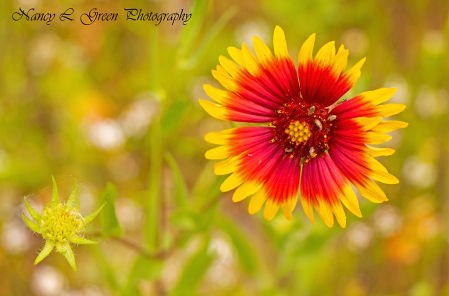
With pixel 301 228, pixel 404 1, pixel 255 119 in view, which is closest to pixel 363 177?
pixel 255 119

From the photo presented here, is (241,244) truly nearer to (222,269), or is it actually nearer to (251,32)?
(222,269)

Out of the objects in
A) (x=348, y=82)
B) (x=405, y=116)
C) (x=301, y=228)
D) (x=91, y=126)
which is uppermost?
(x=405, y=116)

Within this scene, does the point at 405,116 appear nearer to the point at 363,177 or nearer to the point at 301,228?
the point at 301,228

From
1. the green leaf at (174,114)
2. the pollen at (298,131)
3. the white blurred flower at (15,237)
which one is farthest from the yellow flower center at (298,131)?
the white blurred flower at (15,237)

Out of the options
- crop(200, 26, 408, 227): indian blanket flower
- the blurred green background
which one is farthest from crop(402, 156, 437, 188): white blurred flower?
crop(200, 26, 408, 227): indian blanket flower

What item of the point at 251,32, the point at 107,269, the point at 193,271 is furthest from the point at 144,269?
the point at 251,32

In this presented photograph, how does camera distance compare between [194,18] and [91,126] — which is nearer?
[194,18]
